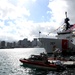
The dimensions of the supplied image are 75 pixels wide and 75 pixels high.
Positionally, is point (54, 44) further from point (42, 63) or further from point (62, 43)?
point (42, 63)

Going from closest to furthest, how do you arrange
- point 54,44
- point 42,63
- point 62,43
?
point 42,63 → point 62,43 → point 54,44

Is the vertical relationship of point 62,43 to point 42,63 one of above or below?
above

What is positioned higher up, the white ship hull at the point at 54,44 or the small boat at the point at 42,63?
the white ship hull at the point at 54,44

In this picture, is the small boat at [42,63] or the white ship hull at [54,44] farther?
the white ship hull at [54,44]

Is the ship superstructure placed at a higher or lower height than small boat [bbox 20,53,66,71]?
higher

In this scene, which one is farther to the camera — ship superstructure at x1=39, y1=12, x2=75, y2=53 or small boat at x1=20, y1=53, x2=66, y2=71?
ship superstructure at x1=39, y1=12, x2=75, y2=53

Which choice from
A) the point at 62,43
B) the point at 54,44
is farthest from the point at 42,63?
the point at 62,43

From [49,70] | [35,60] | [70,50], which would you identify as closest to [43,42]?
[70,50]

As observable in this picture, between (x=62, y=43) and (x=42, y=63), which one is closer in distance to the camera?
(x=42, y=63)

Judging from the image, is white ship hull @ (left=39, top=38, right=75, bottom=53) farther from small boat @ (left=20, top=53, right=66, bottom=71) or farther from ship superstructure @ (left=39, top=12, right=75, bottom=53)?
small boat @ (left=20, top=53, right=66, bottom=71)

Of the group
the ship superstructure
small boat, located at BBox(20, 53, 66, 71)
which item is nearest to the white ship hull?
the ship superstructure

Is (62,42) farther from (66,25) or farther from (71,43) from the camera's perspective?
(66,25)

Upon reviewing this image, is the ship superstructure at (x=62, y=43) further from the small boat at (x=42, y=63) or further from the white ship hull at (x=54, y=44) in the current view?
the small boat at (x=42, y=63)

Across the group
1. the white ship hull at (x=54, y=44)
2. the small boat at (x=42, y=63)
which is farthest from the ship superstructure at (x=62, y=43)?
the small boat at (x=42, y=63)
